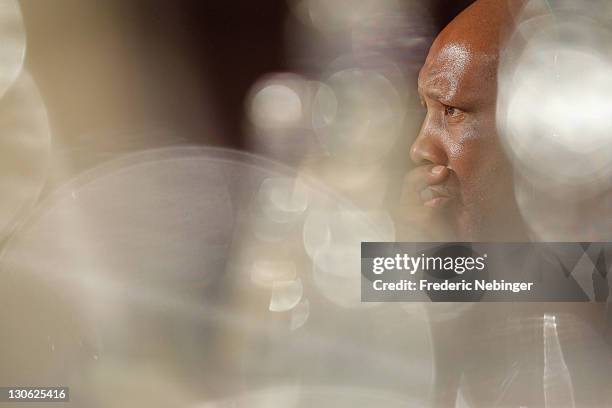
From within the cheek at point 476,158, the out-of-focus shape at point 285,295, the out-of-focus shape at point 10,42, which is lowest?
the out-of-focus shape at point 285,295

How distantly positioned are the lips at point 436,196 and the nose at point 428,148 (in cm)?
9

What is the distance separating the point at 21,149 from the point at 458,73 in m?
1.53

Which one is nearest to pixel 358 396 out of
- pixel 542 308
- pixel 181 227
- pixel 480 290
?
pixel 480 290

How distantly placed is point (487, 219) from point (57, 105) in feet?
5.04

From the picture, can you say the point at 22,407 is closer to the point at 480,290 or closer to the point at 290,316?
the point at 290,316

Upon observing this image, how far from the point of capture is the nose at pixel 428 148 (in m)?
2.08

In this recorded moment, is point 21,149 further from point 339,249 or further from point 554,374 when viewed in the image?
point 554,374

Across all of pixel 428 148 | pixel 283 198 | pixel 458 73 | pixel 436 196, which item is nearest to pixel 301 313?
pixel 283 198

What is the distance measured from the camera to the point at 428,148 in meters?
2.09

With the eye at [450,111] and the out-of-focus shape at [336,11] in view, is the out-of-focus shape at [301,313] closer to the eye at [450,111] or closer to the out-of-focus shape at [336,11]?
the eye at [450,111]

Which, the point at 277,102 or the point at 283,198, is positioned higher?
the point at 277,102

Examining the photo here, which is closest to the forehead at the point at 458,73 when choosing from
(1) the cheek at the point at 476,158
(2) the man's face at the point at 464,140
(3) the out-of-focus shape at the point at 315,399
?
(2) the man's face at the point at 464,140

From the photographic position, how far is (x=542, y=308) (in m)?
2.09

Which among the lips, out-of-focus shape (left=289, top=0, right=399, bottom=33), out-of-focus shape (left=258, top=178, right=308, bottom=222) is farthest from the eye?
out-of-focus shape (left=258, top=178, right=308, bottom=222)
